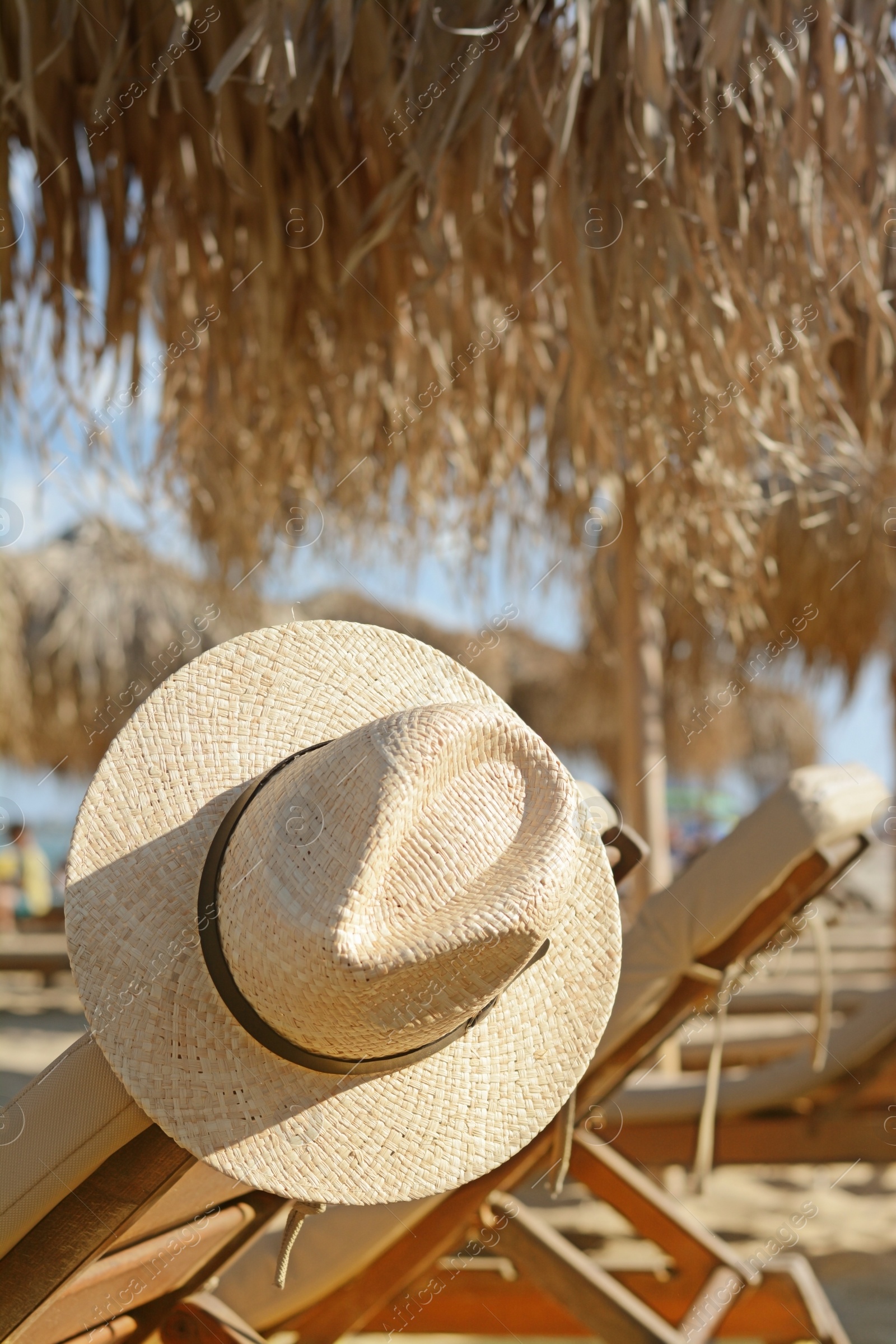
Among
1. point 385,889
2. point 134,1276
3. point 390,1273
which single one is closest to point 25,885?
point 390,1273

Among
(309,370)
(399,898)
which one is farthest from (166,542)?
(399,898)

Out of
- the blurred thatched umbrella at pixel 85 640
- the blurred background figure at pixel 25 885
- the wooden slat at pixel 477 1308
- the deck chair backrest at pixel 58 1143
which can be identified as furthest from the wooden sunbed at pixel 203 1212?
the blurred background figure at pixel 25 885

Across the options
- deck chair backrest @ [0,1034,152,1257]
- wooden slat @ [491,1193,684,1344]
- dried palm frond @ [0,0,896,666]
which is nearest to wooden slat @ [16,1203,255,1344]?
deck chair backrest @ [0,1034,152,1257]

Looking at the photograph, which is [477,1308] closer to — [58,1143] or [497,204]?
[58,1143]

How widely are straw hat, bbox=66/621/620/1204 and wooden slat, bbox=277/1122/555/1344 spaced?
0.63m

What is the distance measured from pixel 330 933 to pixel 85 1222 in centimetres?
38

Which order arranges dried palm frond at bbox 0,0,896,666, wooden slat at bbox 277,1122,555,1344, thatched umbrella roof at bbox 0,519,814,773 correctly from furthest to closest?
1. thatched umbrella roof at bbox 0,519,814,773
2. wooden slat at bbox 277,1122,555,1344
3. dried palm frond at bbox 0,0,896,666

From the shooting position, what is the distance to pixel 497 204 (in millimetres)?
1653

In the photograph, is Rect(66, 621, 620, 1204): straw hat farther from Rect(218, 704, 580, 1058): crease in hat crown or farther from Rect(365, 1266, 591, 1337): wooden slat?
Rect(365, 1266, 591, 1337): wooden slat

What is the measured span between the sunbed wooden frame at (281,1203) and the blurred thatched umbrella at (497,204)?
2.50 ft

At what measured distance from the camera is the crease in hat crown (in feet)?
2.84

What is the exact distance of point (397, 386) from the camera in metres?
2.29

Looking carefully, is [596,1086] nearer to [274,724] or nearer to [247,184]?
[274,724]

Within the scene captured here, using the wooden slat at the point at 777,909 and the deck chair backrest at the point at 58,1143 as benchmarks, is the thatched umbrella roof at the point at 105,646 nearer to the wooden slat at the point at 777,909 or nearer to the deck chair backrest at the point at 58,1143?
the wooden slat at the point at 777,909
